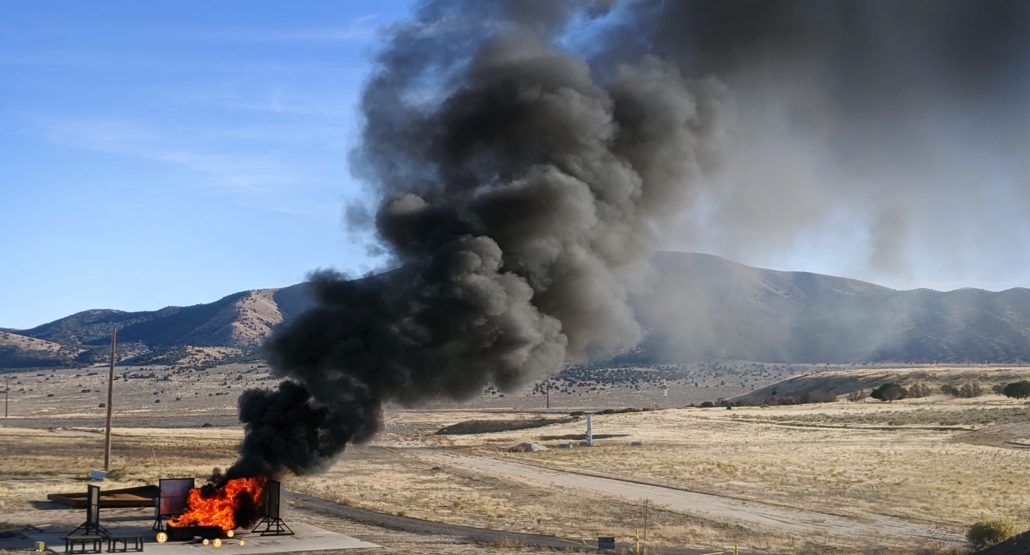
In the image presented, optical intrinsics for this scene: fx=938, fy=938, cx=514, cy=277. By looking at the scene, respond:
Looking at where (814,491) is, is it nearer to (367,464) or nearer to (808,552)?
(808,552)

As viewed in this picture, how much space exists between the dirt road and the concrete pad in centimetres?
1638

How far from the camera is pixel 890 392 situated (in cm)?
11912

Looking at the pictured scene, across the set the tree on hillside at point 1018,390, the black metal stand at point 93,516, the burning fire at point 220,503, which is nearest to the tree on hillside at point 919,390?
the tree on hillside at point 1018,390

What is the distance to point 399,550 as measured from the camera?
28.9 metres

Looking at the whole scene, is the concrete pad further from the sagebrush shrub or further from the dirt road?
the sagebrush shrub

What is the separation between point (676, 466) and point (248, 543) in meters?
35.7

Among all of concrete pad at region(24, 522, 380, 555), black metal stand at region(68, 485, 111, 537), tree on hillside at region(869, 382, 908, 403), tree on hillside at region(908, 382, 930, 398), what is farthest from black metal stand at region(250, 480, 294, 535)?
tree on hillside at region(908, 382, 930, 398)

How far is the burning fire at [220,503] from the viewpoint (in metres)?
29.7

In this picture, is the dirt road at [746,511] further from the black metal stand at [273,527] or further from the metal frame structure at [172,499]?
the metal frame structure at [172,499]

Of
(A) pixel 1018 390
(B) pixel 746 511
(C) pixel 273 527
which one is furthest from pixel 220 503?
(A) pixel 1018 390

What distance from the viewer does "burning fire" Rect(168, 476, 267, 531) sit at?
2966cm

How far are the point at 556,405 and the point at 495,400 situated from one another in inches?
792

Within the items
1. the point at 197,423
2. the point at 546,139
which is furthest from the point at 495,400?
the point at 546,139

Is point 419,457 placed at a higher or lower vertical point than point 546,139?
lower
